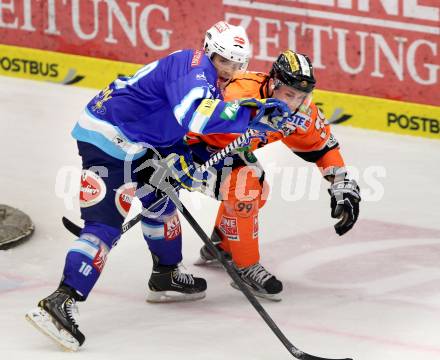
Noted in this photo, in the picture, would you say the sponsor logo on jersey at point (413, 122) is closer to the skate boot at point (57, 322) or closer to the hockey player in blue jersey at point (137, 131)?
the hockey player in blue jersey at point (137, 131)

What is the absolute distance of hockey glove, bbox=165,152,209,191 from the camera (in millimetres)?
5859

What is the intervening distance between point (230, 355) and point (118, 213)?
0.81 meters

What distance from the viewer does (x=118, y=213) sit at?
559 cm

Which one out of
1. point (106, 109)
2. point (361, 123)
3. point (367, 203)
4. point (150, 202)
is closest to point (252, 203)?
point (150, 202)

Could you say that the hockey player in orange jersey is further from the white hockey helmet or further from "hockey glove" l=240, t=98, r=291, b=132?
"hockey glove" l=240, t=98, r=291, b=132

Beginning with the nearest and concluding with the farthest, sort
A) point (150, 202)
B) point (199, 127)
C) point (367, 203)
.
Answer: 1. point (199, 127)
2. point (150, 202)
3. point (367, 203)

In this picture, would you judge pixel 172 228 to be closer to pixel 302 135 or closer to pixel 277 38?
pixel 302 135

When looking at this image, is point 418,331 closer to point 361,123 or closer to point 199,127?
point 199,127

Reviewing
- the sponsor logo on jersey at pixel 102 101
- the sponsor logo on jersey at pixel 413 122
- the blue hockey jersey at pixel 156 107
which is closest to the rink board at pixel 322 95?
the sponsor logo on jersey at pixel 413 122

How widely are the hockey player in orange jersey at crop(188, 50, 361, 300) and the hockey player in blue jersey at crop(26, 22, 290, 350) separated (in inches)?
7.7

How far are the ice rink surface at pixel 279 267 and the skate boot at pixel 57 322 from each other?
55mm

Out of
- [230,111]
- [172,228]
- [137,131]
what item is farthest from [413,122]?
[230,111]

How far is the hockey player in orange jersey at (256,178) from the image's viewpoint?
19.5 feet

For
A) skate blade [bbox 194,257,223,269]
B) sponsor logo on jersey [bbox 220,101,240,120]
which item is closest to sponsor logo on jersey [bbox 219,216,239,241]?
skate blade [bbox 194,257,223,269]
